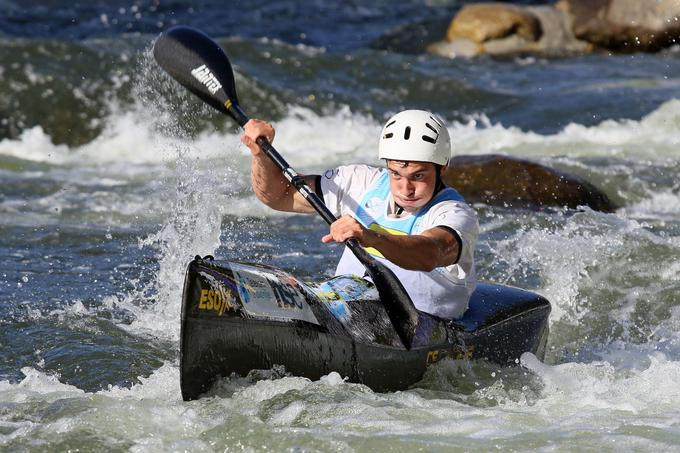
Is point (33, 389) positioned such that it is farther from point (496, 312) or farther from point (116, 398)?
point (496, 312)

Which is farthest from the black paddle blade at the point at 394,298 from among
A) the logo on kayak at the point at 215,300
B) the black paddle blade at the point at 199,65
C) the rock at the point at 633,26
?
the rock at the point at 633,26

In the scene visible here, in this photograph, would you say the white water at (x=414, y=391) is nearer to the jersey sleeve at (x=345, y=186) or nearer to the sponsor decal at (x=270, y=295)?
the sponsor decal at (x=270, y=295)

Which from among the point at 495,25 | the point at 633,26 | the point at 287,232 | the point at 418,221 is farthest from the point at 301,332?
the point at 633,26

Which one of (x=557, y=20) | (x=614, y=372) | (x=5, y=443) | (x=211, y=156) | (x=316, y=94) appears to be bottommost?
(x=5, y=443)

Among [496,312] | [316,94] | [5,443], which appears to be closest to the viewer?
[5,443]

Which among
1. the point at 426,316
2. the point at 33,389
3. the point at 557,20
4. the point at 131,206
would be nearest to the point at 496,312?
the point at 426,316

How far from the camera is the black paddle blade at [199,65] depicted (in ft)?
18.3

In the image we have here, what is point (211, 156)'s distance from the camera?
1202 cm

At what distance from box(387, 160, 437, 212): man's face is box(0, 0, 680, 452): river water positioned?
771 millimetres

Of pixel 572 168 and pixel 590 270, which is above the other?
pixel 572 168

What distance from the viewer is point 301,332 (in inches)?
Answer: 186

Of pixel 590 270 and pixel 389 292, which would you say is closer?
pixel 389 292

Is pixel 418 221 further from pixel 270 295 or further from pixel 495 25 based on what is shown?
pixel 495 25

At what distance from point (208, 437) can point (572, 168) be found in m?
7.33
